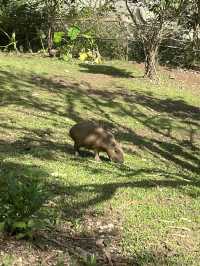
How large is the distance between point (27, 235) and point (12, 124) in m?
5.62

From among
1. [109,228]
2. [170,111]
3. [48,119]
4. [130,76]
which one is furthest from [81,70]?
[109,228]

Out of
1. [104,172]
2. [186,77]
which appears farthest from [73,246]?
[186,77]

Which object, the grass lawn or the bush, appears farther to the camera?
the grass lawn

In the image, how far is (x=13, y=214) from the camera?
4691 millimetres

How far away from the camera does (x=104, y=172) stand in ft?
25.0

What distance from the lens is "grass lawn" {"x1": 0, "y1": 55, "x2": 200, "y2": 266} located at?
4.99 meters

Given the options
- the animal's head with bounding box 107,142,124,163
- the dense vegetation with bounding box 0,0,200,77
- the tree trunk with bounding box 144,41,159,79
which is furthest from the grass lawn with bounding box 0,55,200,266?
the dense vegetation with bounding box 0,0,200,77

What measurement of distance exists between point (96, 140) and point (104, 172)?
93 centimetres

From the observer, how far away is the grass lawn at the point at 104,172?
4992 mm

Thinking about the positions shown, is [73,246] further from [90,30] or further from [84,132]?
[90,30]

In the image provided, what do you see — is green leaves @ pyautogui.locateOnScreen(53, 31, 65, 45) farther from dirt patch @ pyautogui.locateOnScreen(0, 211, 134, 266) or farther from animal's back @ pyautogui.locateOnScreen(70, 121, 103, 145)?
dirt patch @ pyautogui.locateOnScreen(0, 211, 134, 266)

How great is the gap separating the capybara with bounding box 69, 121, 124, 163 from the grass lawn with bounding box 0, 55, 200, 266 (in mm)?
179

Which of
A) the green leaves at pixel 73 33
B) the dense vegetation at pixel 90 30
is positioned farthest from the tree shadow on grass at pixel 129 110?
the dense vegetation at pixel 90 30

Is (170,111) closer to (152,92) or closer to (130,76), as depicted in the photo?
(152,92)
